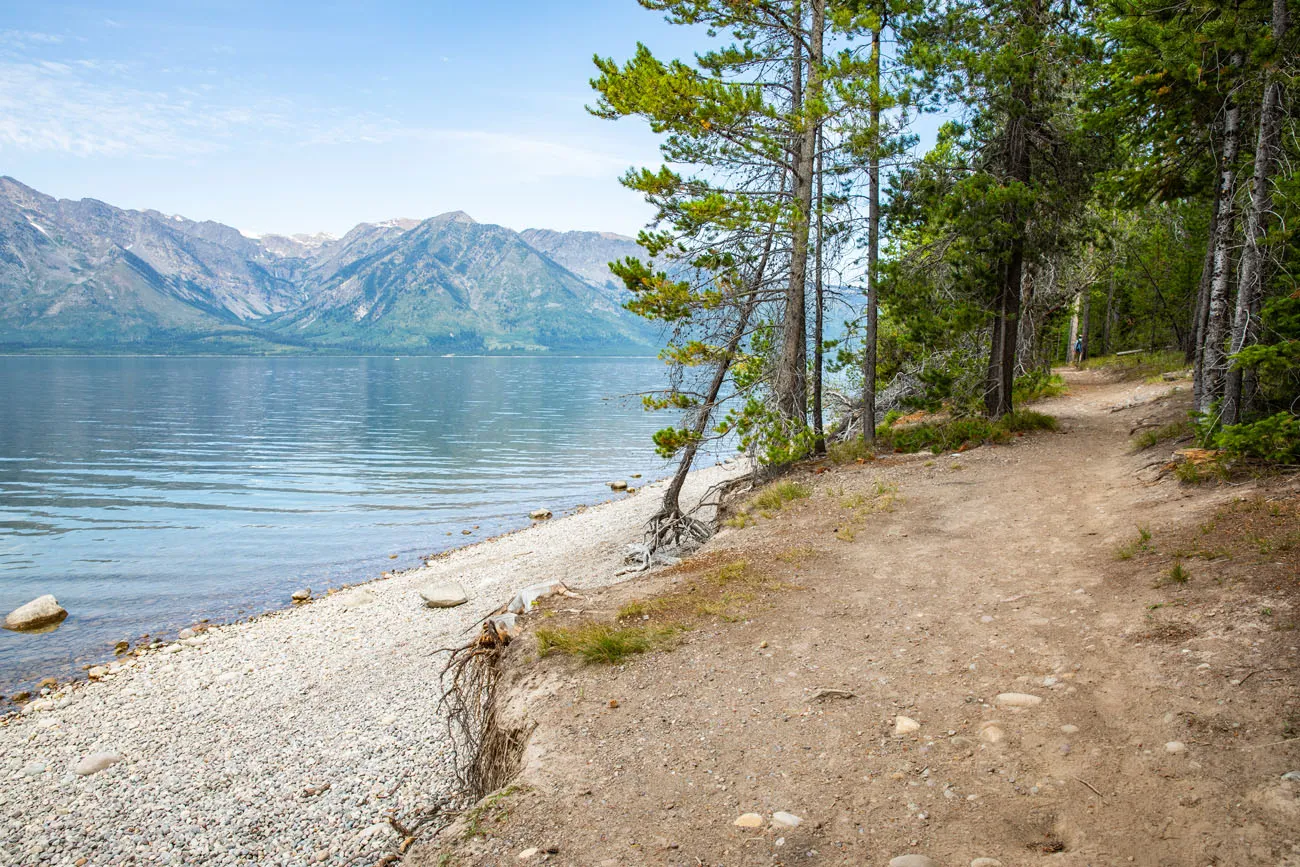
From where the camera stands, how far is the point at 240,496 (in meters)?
31.1

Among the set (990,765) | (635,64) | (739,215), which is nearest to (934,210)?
(739,215)

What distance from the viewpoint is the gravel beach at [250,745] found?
7.28 meters

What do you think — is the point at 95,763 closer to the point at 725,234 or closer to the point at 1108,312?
the point at 725,234

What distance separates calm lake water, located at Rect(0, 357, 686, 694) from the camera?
717 inches

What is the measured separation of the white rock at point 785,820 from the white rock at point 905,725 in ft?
4.09

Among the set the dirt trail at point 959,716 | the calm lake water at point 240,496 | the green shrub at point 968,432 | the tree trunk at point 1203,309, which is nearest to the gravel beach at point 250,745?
the dirt trail at point 959,716

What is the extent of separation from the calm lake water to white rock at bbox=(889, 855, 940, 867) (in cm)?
1037

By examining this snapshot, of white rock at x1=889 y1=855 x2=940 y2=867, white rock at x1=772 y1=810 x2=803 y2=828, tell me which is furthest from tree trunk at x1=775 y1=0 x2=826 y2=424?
white rock at x1=889 y1=855 x2=940 y2=867

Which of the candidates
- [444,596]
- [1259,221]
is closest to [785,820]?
[1259,221]

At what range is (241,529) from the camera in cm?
2516

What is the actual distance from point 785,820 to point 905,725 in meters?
1.42

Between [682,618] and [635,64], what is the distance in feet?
33.3

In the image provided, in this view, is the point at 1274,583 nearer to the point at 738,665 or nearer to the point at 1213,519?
the point at 1213,519

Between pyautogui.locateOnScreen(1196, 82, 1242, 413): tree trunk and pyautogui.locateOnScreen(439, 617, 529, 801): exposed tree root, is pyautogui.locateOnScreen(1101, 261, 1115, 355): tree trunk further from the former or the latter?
pyautogui.locateOnScreen(439, 617, 529, 801): exposed tree root
